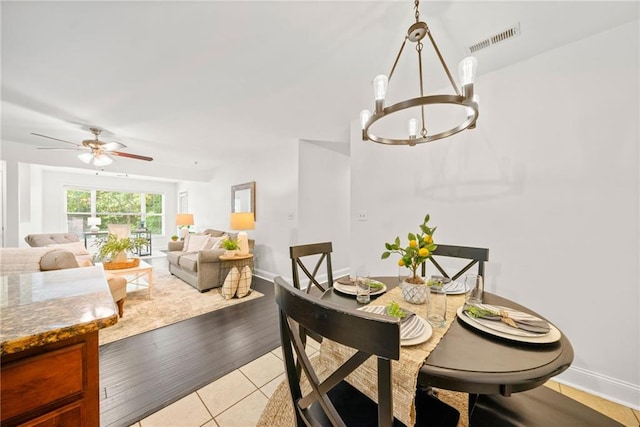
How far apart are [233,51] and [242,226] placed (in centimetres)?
250

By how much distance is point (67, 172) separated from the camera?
5.87m

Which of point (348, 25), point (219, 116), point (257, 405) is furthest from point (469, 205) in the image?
point (219, 116)

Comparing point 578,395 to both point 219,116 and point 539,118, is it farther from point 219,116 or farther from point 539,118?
point 219,116

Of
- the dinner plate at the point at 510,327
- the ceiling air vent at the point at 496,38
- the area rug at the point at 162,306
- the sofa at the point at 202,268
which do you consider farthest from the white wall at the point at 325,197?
the dinner plate at the point at 510,327

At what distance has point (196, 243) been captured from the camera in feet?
15.4

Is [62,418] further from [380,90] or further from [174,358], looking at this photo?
[380,90]

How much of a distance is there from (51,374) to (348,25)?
2104 mm

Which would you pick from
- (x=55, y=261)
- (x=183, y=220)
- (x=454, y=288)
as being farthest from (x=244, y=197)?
(x=454, y=288)

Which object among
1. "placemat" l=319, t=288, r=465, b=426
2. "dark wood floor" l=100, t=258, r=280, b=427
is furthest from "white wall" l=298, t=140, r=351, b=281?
"placemat" l=319, t=288, r=465, b=426

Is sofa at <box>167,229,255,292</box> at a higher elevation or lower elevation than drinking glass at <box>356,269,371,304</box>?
lower

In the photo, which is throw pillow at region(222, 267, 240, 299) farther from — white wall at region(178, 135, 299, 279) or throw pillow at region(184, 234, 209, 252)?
throw pillow at region(184, 234, 209, 252)

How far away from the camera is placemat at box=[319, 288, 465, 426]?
2.45ft

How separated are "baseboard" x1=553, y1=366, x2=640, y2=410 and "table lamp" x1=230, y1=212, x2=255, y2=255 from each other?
3554mm

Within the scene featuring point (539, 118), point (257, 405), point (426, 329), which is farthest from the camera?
point (539, 118)
